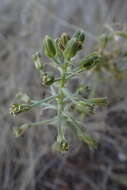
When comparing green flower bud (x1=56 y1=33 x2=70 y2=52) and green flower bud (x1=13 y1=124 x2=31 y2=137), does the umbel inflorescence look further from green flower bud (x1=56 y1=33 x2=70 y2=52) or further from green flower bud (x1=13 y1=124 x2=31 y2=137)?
green flower bud (x1=13 y1=124 x2=31 y2=137)

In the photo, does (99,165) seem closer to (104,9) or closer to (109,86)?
(109,86)

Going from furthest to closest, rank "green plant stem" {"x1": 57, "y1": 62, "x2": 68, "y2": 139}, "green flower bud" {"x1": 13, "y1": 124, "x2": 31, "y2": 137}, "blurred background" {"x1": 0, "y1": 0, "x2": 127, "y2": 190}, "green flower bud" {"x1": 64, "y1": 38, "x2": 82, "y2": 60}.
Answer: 1. "blurred background" {"x1": 0, "y1": 0, "x2": 127, "y2": 190}
2. "green flower bud" {"x1": 13, "y1": 124, "x2": 31, "y2": 137}
3. "green plant stem" {"x1": 57, "y1": 62, "x2": 68, "y2": 139}
4. "green flower bud" {"x1": 64, "y1": 38, "x2": 82, "y2": 60}

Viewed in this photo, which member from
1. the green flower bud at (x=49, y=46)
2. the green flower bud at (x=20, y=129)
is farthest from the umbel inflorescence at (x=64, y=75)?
the green flower bud at (x=20, y=129)

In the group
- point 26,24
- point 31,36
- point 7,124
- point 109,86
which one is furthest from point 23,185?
point 26,24

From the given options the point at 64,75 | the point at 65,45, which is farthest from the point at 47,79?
the point at 65,45

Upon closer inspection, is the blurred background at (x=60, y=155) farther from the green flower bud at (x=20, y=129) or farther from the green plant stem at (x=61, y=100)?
the green plant stem at (x=61, y=100)

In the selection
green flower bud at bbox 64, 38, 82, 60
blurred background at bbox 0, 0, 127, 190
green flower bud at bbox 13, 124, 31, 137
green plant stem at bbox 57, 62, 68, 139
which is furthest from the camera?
blurred background at bbox 0, 0, 127, 190

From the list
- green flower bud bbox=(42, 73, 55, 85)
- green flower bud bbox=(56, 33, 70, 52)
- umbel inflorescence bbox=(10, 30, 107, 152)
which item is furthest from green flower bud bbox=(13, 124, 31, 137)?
green flower bud bbox=(56, 33, 70, 52)

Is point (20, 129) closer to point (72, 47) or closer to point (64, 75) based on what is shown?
point (64, 75)

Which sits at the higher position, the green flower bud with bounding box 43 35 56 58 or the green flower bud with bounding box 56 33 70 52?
the green flower bud with bounding box 56 33 70 52

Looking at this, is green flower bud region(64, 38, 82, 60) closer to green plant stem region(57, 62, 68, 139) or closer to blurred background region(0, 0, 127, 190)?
green plant stem region(57, 62, 68, 139)

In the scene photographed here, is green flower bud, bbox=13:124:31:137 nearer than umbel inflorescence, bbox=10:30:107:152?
No

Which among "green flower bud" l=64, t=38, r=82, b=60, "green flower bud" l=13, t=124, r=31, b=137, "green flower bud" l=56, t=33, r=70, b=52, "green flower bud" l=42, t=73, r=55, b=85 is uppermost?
"green flower bud" l=56, t=33, r=70, b=52
